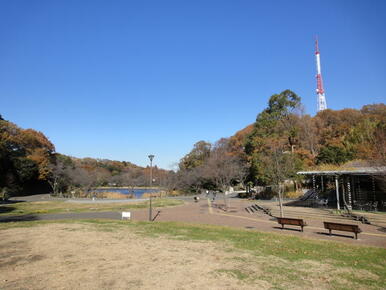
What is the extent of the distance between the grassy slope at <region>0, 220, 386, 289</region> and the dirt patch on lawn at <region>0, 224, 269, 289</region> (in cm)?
61

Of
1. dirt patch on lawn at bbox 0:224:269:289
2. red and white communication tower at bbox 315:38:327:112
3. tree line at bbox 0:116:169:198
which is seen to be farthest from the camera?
red and white communication tower at bbox 315:38:327:112

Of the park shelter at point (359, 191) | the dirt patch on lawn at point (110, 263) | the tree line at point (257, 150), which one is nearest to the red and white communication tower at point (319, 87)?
the tree line at point (257, 150)

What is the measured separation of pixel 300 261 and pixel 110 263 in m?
5.60

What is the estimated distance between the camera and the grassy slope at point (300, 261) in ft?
18.6

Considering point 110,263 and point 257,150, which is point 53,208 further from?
point 257,150

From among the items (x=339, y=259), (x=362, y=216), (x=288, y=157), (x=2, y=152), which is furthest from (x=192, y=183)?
(x=339, y=259)

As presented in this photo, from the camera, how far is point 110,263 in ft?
22.5

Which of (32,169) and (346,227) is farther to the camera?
(32,169)

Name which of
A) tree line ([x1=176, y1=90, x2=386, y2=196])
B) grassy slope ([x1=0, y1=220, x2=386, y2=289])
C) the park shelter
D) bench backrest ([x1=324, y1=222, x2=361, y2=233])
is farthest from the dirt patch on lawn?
tree line ([x1=176, y1=90, x2=386, y2=196])

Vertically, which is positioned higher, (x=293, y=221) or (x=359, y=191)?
(x=359, y=191)

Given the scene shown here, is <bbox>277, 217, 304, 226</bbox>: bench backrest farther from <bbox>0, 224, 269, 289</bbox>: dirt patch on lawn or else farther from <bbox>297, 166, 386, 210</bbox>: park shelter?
<bbox>297, 166, 386, 210</bbox>: park shelter

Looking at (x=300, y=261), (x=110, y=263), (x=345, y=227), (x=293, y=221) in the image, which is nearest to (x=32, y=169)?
(x=110, y=263)

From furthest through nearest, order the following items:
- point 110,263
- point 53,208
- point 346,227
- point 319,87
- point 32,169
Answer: point 319,87, point 32,169, point 53,208, point 346,227, point 110,263

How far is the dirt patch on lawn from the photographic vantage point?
5441 millimetres
